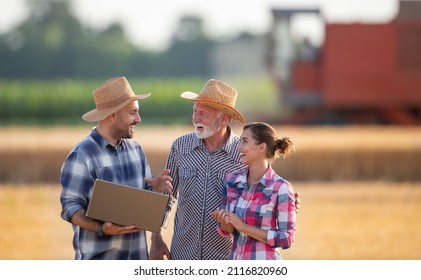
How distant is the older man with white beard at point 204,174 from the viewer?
20.4 feet

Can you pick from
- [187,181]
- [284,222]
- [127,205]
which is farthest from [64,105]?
[284,222]

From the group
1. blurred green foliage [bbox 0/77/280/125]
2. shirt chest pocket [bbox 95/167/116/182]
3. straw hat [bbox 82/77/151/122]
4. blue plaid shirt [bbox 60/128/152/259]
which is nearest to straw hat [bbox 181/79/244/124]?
straw hat [bbox 82/77/151/122]

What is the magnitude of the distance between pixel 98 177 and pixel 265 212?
38.4 inches

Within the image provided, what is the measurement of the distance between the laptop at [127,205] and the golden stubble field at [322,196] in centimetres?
439

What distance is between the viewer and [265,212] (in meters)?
5.65

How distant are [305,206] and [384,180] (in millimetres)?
4216

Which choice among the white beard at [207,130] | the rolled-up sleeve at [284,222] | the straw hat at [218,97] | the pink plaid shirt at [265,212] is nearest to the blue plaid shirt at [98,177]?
the white beard at [207,130]

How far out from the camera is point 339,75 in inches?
1027

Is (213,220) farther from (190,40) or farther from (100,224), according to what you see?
(190,40)

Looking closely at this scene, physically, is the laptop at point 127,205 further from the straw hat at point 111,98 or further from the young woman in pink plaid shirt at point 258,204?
the straw hat at point 111,98

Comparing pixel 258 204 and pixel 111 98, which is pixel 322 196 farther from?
pixel 258 204

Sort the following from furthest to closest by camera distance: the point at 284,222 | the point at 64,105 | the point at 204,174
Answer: the point at 64,105, the point at 204,174, the point at 284,222

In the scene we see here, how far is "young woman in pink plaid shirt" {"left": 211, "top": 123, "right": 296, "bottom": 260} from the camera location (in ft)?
18.3

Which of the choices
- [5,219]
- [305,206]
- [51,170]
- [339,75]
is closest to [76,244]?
[5,219]
